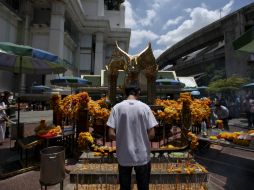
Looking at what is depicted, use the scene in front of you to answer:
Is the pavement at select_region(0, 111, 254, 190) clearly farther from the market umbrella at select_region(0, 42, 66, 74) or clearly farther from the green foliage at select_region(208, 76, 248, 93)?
the green foliage at select_region(208, 76, 248, 93)

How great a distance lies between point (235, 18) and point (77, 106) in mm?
30845

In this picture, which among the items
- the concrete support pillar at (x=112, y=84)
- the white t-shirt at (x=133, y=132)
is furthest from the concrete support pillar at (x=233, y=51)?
the white t-shirt at (x=133, y=132)

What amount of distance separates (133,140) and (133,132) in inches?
4.3

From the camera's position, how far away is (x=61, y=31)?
25.0 meters

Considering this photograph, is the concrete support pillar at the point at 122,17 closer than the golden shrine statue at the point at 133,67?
No

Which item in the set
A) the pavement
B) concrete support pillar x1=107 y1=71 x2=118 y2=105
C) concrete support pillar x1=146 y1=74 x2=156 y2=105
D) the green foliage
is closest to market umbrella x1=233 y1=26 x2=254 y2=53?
the pavement

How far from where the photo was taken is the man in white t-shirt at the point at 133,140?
293 cm

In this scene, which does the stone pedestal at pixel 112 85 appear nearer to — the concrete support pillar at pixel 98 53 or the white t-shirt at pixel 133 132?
the white t-shirt at pixel 133 132

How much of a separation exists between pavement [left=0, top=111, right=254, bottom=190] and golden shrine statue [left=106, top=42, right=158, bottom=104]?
3.37 meters

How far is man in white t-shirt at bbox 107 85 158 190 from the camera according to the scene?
9.62ft

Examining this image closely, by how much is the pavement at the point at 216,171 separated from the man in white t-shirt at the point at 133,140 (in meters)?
1.93

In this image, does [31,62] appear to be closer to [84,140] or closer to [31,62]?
[31,62]

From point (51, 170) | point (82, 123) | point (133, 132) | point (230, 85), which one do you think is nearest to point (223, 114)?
point (82, 123)

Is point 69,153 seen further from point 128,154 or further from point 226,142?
point 226,142
